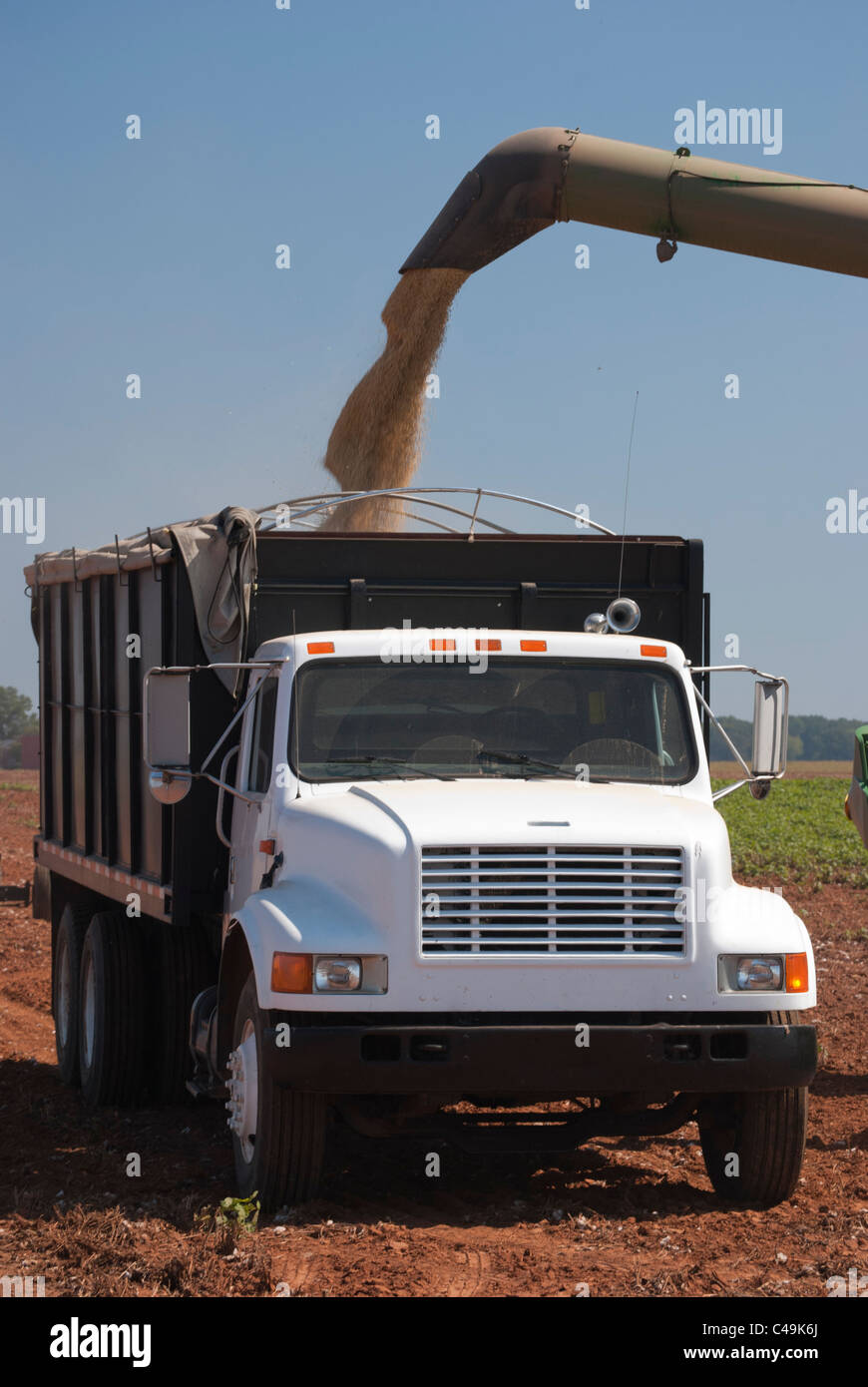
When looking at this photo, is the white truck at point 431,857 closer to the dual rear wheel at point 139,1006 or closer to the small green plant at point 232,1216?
the dual rear wheel at point 139,1006

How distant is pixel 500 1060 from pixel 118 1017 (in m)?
4.11

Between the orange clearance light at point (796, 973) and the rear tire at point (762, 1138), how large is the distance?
13 cm

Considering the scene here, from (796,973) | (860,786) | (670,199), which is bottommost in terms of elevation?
(796,973)

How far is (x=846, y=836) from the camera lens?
1214 inches

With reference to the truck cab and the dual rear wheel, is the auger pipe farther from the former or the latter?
the dual rear wheel

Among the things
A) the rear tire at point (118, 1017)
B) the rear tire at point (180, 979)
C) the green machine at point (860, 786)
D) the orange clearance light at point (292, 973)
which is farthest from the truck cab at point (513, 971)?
the green machine at point (860, 786)

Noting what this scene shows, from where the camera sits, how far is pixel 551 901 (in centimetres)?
667

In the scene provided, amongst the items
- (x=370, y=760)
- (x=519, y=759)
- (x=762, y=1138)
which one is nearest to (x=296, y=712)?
(x=370, y=760)

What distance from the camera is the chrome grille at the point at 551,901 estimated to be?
6645 millimetres

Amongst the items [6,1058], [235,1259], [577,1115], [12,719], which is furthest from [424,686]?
[12,719]

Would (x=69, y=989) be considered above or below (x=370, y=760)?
below

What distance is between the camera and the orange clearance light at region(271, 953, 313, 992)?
21.7 feet

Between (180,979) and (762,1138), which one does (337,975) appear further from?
(180,979)

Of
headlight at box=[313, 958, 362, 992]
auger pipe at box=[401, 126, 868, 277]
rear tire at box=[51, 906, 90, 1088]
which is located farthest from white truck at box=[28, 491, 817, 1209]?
auger pipe at box=[401, 126, 868, 277]
